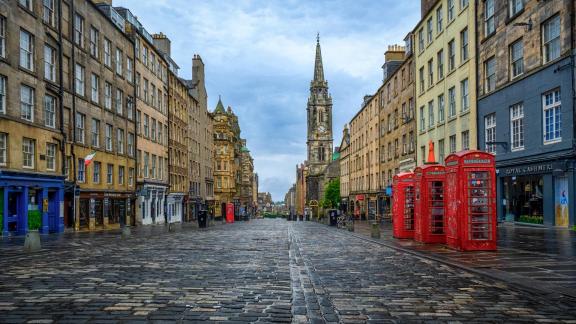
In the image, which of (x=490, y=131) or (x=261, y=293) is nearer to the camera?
(x=261, y=293)

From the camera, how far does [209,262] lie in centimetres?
1445

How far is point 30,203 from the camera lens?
28547 millimetres

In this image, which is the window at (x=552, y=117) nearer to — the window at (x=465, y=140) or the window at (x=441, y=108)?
the window at (x=465, y=140)

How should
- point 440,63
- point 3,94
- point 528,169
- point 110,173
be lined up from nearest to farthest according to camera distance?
1. point 528,169
2. point 3,94
3. point 440,63
4. point 110,173

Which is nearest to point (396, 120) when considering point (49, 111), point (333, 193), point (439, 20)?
point (439, 20)

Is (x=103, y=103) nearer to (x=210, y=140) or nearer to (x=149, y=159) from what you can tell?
→ (x=149, y=159)

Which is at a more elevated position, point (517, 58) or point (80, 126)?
point (517, 58)

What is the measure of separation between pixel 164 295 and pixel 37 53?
Result: 24548 millimetres

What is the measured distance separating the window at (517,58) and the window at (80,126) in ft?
86.1

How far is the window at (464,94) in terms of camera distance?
3322 cm

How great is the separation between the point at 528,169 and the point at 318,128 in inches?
4783

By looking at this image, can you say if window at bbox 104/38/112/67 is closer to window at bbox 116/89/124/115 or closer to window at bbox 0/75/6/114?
window at bbox 116/89/124/115

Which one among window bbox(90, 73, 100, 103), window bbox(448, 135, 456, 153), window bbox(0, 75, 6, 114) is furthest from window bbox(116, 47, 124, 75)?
window bbox(448, 135, 456, 153)

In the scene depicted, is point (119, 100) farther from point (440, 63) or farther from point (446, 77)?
point (446, 77)
